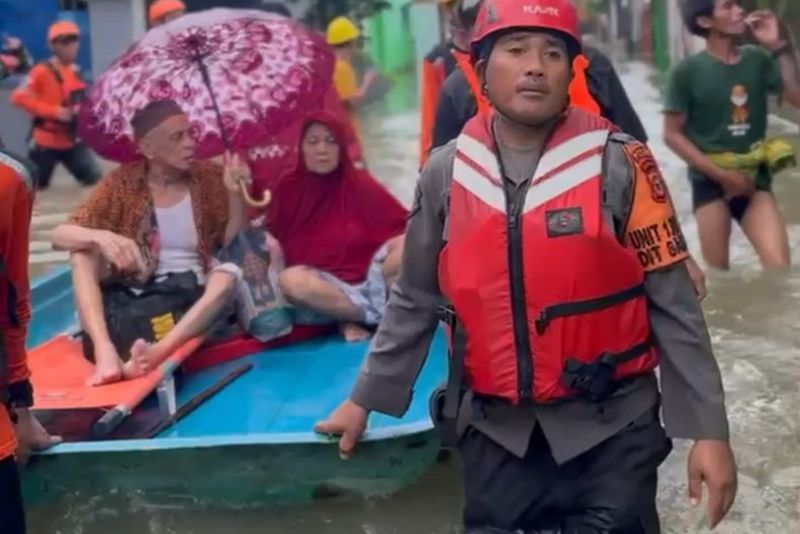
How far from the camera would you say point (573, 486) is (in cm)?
317

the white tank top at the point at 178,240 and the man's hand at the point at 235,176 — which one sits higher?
the man's hand at the point at 235,176

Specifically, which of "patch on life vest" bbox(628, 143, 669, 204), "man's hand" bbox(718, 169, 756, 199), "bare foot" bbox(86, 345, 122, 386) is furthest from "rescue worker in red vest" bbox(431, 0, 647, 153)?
"patch on life vest" bbox(628, 143, 669, 204)

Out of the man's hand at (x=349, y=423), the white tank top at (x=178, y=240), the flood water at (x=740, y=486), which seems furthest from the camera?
the white tank top at (x=178, y=240)

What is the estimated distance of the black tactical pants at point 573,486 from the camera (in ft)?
10.3

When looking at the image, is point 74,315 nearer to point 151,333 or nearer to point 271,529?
point 151,333

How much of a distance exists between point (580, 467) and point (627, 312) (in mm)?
330

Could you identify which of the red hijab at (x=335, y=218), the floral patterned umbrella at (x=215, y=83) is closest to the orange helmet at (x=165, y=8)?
the floral patterned umbrella at (x=215, y=83)

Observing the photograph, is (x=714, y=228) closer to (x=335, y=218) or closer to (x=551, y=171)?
(x=335, y=218)

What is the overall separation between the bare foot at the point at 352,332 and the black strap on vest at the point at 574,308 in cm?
328

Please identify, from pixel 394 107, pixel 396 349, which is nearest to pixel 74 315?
pixel 396 349

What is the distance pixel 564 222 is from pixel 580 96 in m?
2.24

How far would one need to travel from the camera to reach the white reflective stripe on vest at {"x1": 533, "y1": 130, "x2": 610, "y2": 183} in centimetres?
309

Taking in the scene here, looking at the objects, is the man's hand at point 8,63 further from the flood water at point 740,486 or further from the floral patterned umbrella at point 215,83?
the flood water at point 740,486

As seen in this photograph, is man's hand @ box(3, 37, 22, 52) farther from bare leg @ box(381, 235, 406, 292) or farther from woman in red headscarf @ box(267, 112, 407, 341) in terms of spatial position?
bare leg @ box(381, 235, 406, 292)
